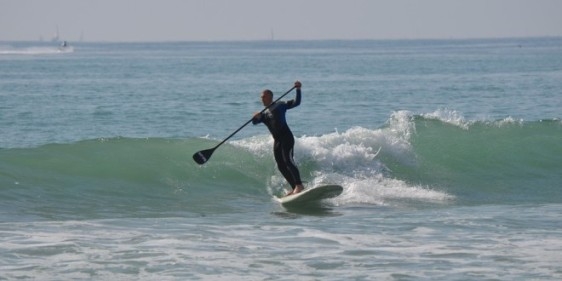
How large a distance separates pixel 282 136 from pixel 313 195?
2.89 feet

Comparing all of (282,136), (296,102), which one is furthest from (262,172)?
(296,102)

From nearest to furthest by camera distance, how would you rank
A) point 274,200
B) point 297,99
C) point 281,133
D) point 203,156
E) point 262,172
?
point 297,99 → point 281,133 → point 274,200 → point 203,156 → point 262,172

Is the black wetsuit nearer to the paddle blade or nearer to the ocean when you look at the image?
the ocean

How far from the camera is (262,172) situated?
17.2 m

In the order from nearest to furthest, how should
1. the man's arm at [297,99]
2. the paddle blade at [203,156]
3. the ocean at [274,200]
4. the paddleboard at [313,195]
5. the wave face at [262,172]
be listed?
the ocean at [274,200] < the man's arm at [297,99] < the paddleboard at [313,195] < the wave face at [262,172] < the paddle blade at [203,156]

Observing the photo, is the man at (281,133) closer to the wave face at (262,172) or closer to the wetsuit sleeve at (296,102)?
the wetsuit sleeve at (296,102)

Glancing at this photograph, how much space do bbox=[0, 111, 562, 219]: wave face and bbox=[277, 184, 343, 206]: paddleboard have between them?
18.8 inches

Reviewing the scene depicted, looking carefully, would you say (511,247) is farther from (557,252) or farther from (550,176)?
(550,176)

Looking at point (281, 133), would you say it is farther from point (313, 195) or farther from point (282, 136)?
point (313, 195)

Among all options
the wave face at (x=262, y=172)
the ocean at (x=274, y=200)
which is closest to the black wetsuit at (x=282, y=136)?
the ocean at (x=274, y=200)

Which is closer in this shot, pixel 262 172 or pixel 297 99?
pixel 297 99

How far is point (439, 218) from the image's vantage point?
44.3 ft

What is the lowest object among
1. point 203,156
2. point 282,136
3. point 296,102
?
point 203,156

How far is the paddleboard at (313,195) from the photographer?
47.0 ft
